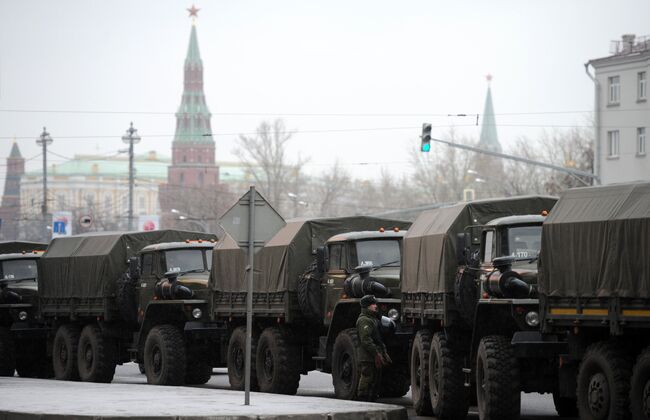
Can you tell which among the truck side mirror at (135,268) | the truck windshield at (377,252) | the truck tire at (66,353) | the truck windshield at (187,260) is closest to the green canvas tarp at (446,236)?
the truck windshield at (377,252)

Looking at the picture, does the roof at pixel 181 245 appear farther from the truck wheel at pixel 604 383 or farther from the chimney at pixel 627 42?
the chimney at pixel 627 42

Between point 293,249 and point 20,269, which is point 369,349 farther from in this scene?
point 20,269

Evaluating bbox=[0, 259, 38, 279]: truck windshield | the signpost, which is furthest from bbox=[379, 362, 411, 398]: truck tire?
bbox=[0, 259, 38, 279]: truck windshield

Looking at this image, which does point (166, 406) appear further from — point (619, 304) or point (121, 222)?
point (121, 222)

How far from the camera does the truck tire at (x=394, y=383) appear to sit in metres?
23.5

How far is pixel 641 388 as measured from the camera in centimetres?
1452

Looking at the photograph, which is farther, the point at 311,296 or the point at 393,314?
the point at 311,296

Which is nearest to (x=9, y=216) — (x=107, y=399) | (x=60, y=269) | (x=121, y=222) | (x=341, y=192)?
(x=121, y=222)

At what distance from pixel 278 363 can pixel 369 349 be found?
4187 millimetres

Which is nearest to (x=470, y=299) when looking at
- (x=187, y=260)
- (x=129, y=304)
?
(x=187, y=260)

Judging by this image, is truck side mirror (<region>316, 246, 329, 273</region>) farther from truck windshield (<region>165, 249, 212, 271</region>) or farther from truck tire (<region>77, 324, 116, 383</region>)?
truck tire (<region>77, 324, 116, 383</region>)

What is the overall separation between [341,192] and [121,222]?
99.6 feet

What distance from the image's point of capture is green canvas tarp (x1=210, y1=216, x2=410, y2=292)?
974 inches

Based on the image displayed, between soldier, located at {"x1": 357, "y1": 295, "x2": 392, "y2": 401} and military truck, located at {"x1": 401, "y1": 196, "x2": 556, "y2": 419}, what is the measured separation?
23.2 inches
